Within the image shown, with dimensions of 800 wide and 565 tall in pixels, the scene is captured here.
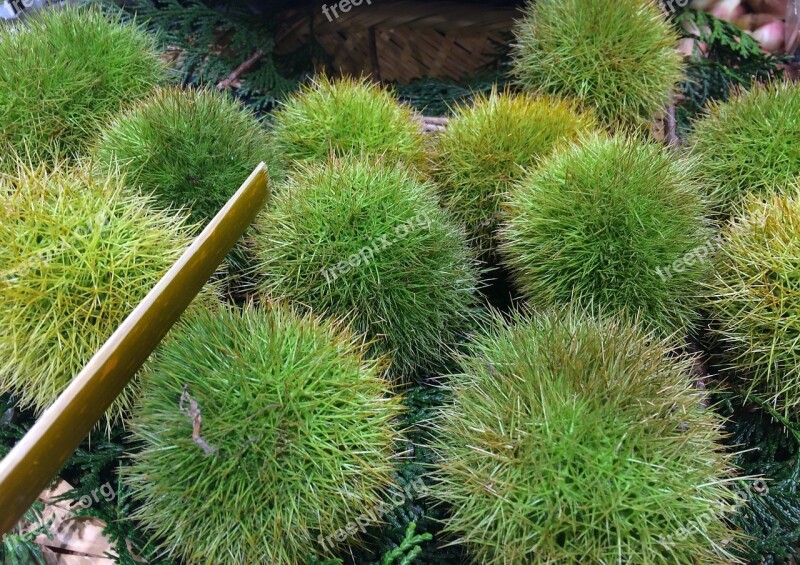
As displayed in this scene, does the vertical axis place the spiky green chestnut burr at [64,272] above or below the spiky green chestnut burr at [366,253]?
above

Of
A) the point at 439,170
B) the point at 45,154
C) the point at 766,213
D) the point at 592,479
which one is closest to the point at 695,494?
the point at 592,479

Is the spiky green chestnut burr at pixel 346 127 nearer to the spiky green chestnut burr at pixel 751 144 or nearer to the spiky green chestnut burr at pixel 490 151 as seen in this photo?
the spiky green chestnut burr at pixel 490 151

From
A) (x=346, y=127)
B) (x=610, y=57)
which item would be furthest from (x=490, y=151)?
(x=610, y=57)

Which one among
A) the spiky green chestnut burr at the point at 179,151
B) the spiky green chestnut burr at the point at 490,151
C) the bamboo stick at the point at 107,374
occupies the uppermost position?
the spiky green chestnut burr at the point at 179,151

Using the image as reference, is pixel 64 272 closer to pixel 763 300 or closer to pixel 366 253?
pixel 366 253

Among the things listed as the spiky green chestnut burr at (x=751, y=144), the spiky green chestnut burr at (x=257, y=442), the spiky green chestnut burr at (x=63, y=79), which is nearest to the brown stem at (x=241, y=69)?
the spiky green chestnut burr at (x=63, y=79)

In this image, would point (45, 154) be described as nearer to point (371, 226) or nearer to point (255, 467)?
point (371, 226)
